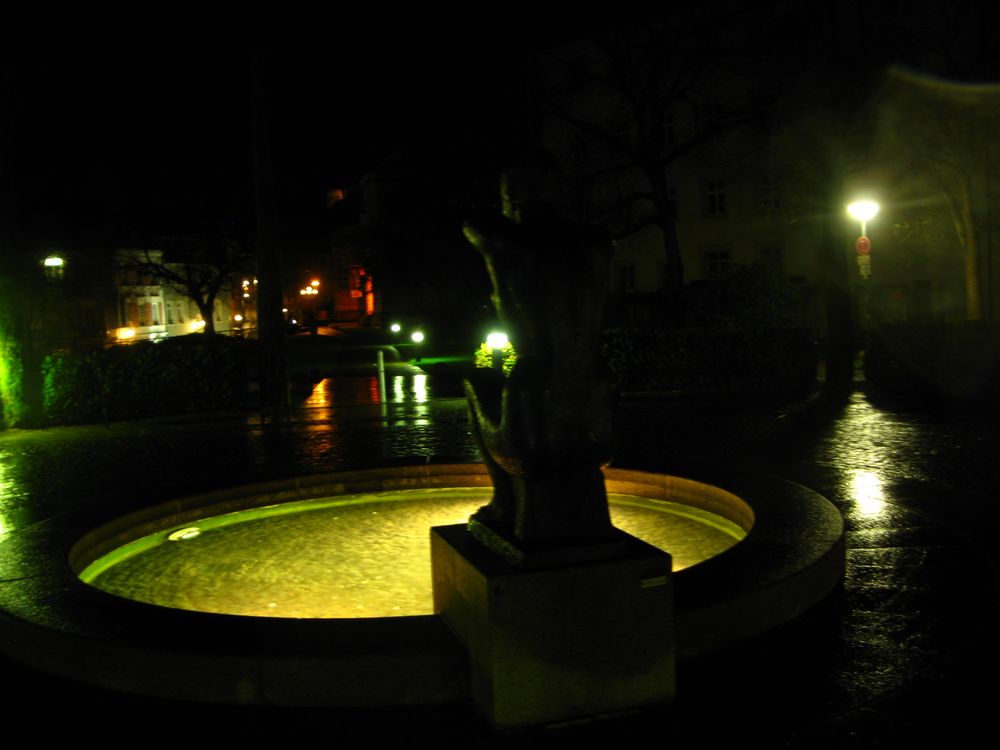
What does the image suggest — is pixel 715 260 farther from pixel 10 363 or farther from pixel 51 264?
pixel 10 363

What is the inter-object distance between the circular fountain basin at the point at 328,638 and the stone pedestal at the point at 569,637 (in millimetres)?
356

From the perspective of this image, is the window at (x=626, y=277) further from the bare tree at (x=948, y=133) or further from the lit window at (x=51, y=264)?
the lit window at (x=51, y=264)

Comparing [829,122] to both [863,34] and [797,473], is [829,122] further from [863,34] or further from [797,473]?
[797,473]

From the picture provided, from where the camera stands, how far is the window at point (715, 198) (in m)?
42.1

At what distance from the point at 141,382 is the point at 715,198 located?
3089 cm

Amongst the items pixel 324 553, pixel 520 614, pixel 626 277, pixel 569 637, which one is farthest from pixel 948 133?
pixel 626 277

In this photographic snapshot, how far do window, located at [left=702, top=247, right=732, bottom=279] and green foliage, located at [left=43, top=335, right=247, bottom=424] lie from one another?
93.8 feet

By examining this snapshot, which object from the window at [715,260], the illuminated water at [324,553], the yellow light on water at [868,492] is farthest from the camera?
the window at [715,260]

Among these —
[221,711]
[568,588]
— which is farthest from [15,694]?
[568,588]

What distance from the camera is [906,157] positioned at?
23.3m

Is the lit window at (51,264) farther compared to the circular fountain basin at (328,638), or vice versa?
the lit window at (51,264)

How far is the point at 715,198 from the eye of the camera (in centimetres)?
4234

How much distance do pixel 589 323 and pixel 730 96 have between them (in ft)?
121

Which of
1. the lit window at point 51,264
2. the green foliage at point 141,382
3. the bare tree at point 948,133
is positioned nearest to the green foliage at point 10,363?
the green foliage at point 141,382
